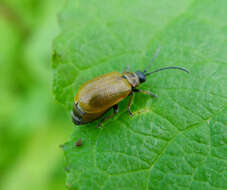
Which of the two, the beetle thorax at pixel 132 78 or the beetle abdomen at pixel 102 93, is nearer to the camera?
the beetle abdomen at pixel 102 93

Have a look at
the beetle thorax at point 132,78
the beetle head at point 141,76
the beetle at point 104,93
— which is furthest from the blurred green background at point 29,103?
the beetle head at point 141,76

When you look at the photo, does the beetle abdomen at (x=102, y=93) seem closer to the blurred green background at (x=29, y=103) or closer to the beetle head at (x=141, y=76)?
the beetle head at (x=141, y=76)

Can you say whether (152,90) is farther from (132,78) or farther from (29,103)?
(29,103)

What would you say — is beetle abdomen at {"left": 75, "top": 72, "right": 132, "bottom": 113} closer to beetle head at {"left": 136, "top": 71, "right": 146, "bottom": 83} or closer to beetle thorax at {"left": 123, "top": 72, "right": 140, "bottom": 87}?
beetle thorax at {"left": 123, "top": 72, "right": 140, "bottom": 87}

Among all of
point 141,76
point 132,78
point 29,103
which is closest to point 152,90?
point 141,76

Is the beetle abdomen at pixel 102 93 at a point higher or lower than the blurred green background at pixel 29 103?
lower

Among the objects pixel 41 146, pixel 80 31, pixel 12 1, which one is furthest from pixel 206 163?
pixel 12 1

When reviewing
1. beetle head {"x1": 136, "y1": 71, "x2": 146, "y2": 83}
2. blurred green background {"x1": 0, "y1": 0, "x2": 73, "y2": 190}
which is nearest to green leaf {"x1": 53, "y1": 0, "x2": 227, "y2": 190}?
beetle head {"x1": 136, "y1": 71, "x2": 146, "y2": 83}
